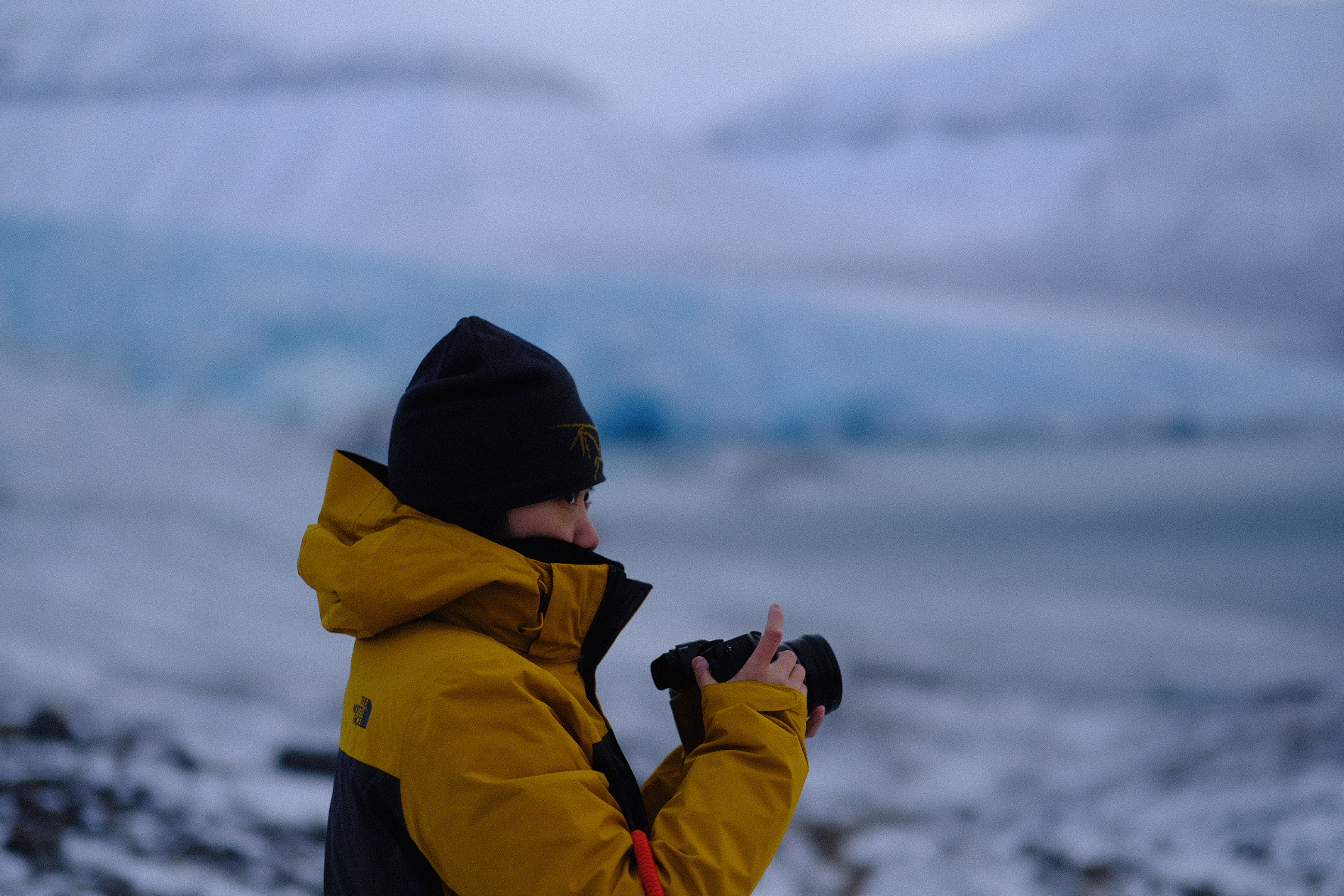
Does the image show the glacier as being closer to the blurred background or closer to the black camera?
the blurred background

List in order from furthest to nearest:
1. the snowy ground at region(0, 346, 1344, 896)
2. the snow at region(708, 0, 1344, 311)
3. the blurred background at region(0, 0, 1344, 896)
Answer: the snow at region(708, 0, 1344, 311) < the blurred background at region(0, 0, 1344, 896) < the snowy ground at region(0, 346, 1344, 896)

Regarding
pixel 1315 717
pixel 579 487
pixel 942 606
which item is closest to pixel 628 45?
pixel 942 606

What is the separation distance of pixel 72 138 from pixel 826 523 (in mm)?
2609

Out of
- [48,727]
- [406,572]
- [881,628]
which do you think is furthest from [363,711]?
[881,628]

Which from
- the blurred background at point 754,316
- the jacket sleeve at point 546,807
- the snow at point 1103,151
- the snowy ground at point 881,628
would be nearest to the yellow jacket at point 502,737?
the jacket sleeve at point 546,807

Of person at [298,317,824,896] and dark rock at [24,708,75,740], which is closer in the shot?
person at [298,317,824,896]

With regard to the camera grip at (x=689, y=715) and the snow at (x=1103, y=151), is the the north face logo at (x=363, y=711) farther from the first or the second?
the snow at (x=1103, y=151)

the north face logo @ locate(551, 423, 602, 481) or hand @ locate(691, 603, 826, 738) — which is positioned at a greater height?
the north face logo @ locate(551, 423, 602, 481)

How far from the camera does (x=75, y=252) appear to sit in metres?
3.22

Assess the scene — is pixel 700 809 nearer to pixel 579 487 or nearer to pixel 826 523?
pixel 579 487

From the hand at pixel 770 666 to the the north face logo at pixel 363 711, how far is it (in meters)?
0.20

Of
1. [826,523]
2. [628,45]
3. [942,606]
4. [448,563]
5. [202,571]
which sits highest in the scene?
[628,45]

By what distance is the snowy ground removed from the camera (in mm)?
2084

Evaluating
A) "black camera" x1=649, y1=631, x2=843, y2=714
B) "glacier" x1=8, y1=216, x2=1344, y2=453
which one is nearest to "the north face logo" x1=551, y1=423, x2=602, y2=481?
"black camera" x1=649, y1=631, x2=843, y2=714
